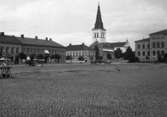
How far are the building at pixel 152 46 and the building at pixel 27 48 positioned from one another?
35.2 meters

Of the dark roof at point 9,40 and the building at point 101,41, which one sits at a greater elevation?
the building at point 101,41

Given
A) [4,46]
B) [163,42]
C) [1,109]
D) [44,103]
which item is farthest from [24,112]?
[163,42]

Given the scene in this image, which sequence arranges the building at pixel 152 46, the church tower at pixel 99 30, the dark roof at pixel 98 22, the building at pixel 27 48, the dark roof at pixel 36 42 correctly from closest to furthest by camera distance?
the building at pixel 27 48
the dark roof at pixel 36 42
the building at pixel 152 46
the dark roof at pixel 98 22
the church tower at pixel 99 30

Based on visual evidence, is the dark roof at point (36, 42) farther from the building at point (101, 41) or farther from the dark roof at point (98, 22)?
the dark roof at point (98, 22)

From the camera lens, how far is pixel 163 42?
3925 inches

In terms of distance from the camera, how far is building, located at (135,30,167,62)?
99500 mm

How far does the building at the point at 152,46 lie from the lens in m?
99.5

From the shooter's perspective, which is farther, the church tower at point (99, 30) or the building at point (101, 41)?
the church tower at point (99, 30)

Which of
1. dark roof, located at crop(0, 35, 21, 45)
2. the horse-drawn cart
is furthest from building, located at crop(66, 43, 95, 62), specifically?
the horse-drawn cart

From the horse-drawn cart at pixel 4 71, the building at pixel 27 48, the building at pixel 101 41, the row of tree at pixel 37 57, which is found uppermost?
the building at pixel 101 41

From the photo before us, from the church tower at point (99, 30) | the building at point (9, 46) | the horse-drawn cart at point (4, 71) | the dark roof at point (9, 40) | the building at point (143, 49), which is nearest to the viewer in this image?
the horse-drawn cart at point (4, 71)

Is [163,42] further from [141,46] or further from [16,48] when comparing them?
[16,48]

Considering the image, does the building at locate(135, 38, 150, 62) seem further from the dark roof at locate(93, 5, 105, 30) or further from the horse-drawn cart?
the horse-drawn cart

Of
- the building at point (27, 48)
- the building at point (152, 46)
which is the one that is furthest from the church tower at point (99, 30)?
the building at point (27, 48)
